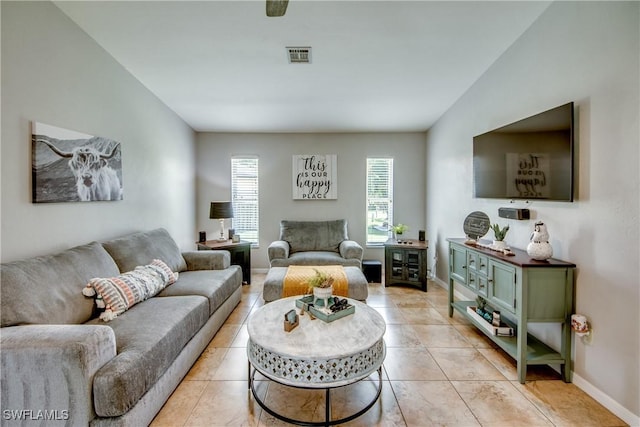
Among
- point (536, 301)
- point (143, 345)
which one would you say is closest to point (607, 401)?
point (536, 301)

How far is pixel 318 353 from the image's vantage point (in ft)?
5.15

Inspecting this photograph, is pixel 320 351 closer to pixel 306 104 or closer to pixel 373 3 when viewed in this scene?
pixel 373 3

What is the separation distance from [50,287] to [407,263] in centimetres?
390

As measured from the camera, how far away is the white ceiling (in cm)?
208

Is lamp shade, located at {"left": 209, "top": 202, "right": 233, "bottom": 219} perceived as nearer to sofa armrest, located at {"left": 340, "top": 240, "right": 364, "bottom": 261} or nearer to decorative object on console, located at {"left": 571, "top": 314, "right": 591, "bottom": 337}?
sofa armrest, located at {"left": 340, "top": 240, "right": 364, "bottom": 261}

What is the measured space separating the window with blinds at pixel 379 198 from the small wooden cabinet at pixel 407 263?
797mm

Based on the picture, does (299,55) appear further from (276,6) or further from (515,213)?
(515,213)

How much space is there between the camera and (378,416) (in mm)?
1696

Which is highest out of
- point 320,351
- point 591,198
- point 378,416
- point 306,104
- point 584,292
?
point 306,104

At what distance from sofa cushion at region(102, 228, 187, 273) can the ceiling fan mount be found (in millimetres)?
2327

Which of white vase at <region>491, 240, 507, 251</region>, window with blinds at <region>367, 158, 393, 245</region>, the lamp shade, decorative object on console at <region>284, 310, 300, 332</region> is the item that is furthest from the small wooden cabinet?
decorative object on console at <region>284, 310, 300, 332</region>

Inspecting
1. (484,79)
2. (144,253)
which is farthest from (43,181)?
(484,79)

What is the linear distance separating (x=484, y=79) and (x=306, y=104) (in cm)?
214

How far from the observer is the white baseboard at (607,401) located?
1.61 meters
